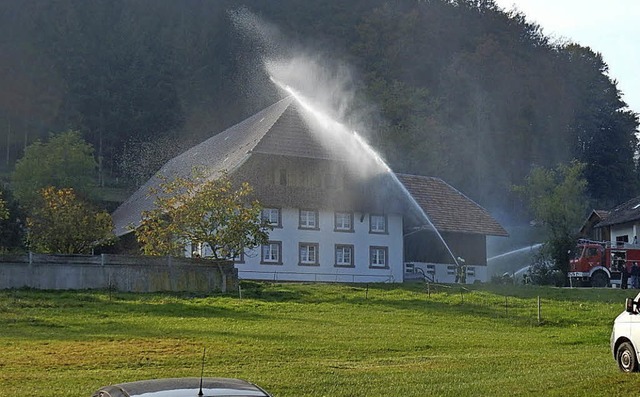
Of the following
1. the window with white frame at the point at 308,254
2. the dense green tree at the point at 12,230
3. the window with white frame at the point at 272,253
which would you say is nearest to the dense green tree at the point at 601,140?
the window with white frame at the point at 308,254

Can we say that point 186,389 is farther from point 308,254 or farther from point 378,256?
point 378,256

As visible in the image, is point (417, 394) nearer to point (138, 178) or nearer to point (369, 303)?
point (369, 303)

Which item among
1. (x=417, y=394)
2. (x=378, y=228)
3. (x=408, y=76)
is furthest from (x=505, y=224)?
(x=417, y=394)

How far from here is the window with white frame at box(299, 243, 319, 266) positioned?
59.7 metres

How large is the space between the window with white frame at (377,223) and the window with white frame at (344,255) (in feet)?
7.45

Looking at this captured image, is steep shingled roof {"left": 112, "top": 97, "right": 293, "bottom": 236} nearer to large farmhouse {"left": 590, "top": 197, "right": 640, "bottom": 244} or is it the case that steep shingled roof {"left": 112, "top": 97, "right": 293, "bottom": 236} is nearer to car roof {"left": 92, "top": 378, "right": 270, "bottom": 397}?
large farmhouse {"left": 590, "top": 197, "right": 640, "bottom": 244}

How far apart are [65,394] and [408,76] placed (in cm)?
8761

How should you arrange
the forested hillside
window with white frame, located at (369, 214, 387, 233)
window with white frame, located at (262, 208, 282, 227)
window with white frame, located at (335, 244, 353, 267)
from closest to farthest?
1. window with white frame, located at (262, 208, 282, 227)
2. window with white frame, located at (335, 244, 353, 267)
3. window with white frame, located at (369, 214, 387, 233)
4. the forested hillside

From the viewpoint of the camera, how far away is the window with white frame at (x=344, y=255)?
61.2 m

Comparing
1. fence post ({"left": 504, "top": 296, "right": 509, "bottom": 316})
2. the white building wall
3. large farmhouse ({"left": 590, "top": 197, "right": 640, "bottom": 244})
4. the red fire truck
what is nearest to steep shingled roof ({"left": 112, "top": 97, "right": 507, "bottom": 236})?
A: the white building wall

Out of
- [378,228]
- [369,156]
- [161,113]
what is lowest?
[378,228]

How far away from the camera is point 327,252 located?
60.6 m

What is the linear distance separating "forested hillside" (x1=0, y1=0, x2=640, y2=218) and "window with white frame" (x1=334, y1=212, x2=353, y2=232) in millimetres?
27922

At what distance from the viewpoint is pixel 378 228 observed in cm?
6319
